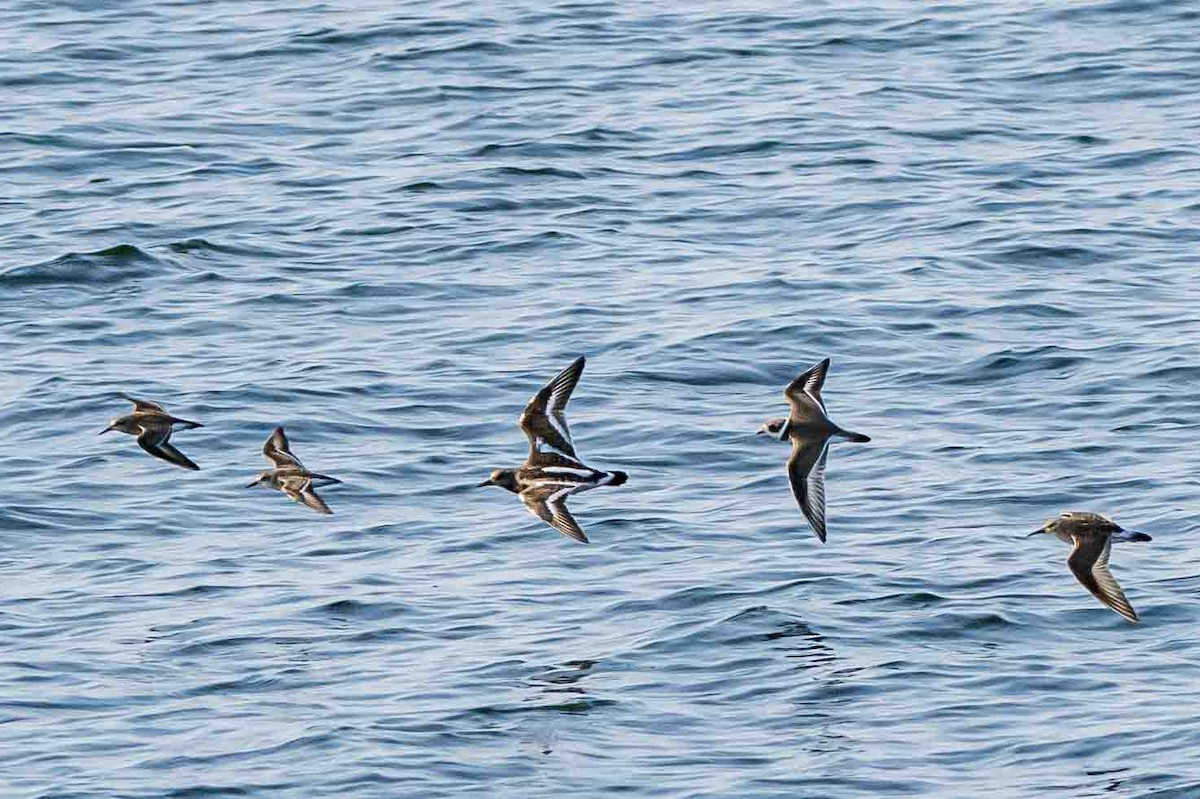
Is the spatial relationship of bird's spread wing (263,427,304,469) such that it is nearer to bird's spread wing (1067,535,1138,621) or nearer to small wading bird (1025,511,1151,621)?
small wading bird (1025,511,1151,621)

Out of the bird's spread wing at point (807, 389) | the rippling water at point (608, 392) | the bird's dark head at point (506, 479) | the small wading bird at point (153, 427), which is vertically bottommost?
the rippling water at point (608, 392)

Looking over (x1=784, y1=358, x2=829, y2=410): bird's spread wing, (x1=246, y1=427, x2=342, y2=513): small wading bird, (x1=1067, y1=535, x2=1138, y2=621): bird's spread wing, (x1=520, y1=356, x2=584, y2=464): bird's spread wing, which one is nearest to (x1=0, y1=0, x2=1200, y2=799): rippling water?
(x1=1067, y1=535, x2=1138, y2=621): bird's spread wing

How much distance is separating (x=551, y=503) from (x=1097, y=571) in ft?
11.3

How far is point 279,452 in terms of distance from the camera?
16719 mm

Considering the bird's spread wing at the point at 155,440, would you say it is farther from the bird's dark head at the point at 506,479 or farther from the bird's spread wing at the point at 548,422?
the bird's spread wing at the point at 548,422

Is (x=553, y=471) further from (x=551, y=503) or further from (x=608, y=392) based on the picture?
(x=608, y=392)

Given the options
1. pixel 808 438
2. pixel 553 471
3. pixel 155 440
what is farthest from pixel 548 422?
pixel 155 440

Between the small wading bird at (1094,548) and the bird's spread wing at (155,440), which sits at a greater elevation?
the bird's spread wing at (155,440)

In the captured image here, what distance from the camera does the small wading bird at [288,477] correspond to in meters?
16.1

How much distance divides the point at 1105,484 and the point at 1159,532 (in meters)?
0.88

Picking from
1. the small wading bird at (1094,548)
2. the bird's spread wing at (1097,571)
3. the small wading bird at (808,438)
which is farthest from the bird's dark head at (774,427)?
the bird's spread wing at (1097,571)

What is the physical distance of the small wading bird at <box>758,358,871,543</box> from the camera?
641 inches

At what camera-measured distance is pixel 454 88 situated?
30938 mm

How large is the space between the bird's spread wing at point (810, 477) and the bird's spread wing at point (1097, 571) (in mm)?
1695
